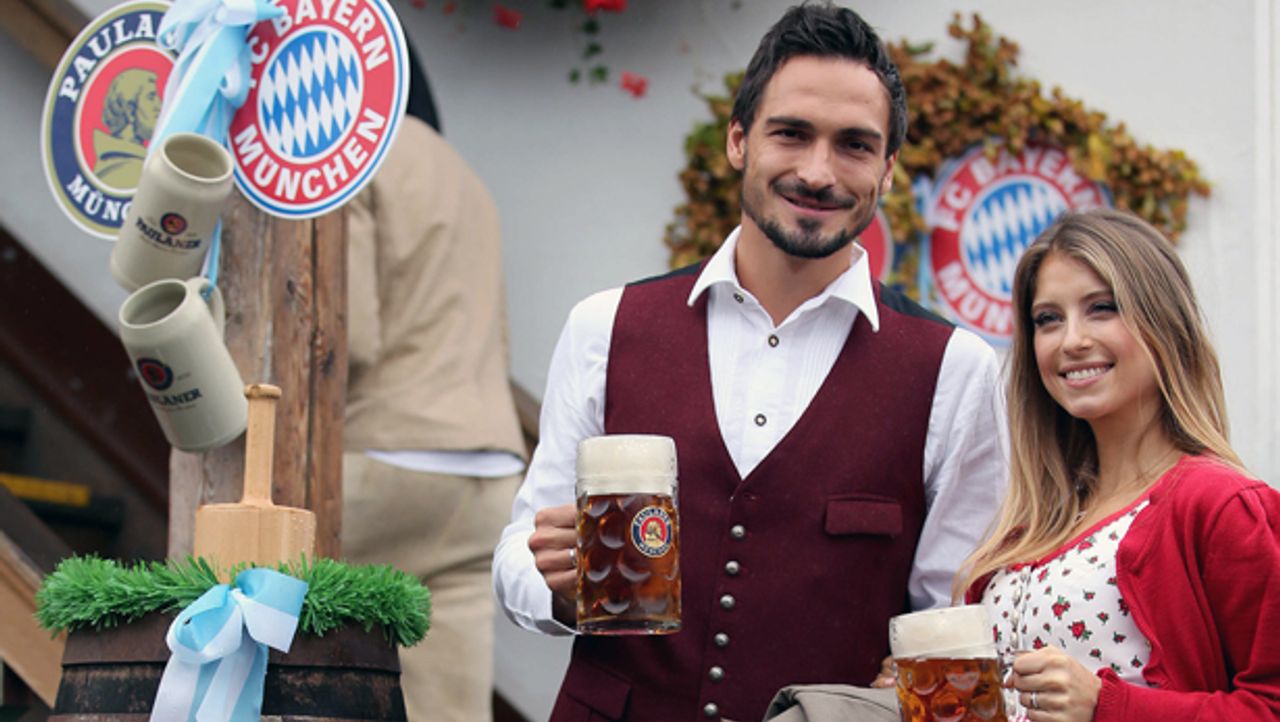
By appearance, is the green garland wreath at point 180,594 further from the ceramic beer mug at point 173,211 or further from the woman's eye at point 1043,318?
the woman's eye at point 1043,318

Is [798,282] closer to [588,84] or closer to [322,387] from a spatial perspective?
[322,387]

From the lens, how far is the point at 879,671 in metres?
2.12

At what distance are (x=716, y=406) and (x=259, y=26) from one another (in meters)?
0.96

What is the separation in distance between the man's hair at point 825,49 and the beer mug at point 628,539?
0.70 m

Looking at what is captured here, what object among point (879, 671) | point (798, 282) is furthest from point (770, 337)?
point (879, 671)

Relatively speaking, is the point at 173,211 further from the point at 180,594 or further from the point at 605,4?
the point at 605,4

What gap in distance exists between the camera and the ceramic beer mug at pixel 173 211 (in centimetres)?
232

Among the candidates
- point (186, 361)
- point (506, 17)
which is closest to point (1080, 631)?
point (186, 361)

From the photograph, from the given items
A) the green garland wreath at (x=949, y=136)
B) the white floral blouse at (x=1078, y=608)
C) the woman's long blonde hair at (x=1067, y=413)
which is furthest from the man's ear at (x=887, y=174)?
the green garland wreath at (x=949, y=136)

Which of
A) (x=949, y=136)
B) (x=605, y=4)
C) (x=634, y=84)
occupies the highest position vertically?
(x=605, y=4)

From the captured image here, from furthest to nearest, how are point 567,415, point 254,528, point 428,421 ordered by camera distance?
point 428,421 < point 567,415 < point 254,528

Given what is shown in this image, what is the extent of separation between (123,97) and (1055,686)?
1760 mm

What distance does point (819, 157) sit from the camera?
2109 millimetres

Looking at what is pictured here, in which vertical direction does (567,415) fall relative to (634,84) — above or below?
below
